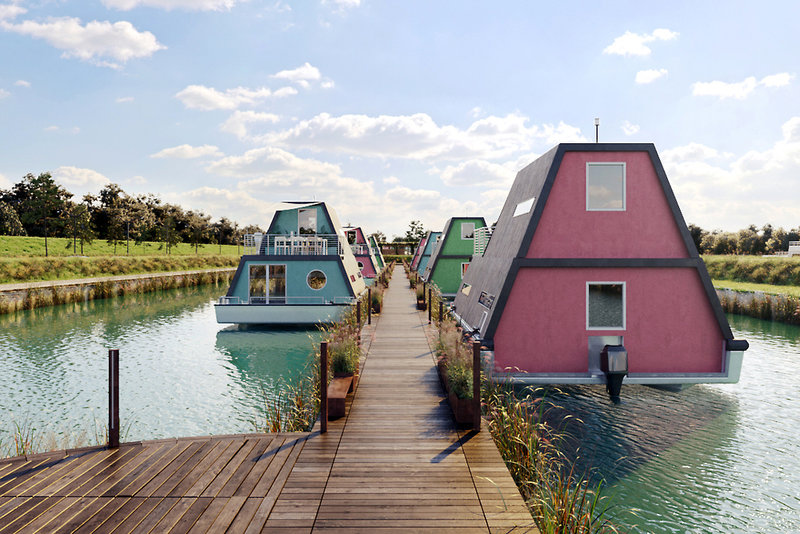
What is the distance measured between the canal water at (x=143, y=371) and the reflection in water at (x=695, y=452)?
24.6ft

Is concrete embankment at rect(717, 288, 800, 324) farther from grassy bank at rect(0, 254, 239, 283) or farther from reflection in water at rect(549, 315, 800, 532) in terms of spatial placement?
grassy bank at rect(0, 254, 239, 283)

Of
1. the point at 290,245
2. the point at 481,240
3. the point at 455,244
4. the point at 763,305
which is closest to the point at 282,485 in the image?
the point at 481,240

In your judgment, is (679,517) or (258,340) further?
(258,340)

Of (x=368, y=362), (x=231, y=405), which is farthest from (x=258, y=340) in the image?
(x=368, y=362)

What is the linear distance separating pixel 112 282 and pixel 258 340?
23.1 meters

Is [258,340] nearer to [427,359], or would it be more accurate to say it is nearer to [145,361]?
[145,361]

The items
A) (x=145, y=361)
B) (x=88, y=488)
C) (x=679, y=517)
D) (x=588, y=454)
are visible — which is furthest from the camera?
(x=145, y=361)

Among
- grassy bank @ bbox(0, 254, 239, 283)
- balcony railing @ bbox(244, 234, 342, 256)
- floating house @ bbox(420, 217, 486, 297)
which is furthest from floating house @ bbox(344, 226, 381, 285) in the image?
grassy bank @ bbox(0, 254, 239, 283)

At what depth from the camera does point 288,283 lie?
71.4 feet

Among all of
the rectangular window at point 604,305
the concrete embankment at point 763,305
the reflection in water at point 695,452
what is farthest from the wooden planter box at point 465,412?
the concrete embankment at point 763,305

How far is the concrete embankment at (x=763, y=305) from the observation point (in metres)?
23.1

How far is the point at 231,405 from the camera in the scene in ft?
38.7

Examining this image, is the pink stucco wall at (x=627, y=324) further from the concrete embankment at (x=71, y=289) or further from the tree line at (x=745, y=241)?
the tree line at (x=745, y=241)

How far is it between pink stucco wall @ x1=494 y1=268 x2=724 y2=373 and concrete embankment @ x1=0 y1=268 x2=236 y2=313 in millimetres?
29503
